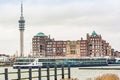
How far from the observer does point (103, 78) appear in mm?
43281

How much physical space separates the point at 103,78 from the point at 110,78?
56cm

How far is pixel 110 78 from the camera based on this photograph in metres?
43.2
